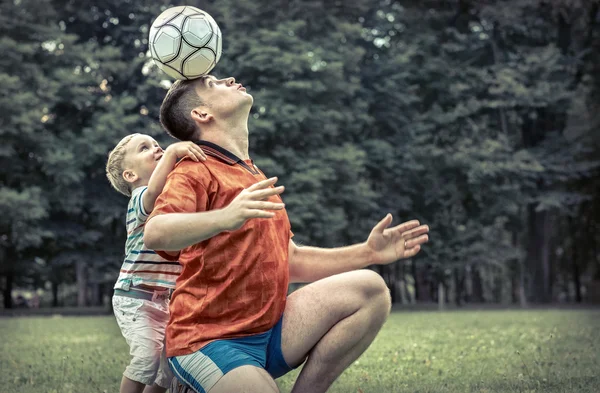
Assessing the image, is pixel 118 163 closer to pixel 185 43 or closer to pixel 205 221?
pixel 185 43

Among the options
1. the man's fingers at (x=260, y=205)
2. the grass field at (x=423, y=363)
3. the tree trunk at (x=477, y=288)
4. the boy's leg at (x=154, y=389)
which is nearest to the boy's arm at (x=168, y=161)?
the man's fingers at (x=260, y=205)

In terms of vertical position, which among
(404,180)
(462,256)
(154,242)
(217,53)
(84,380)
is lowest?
(462,256)

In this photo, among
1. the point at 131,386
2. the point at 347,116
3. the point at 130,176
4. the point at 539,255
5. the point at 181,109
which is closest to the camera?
the point at 181,109

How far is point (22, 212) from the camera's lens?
81.7ft

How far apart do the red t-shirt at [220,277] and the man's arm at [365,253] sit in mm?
532

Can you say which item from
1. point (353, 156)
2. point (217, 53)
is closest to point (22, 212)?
point (353, 156)

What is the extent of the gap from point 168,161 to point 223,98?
0.41m

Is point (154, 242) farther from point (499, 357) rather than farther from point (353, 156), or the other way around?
point (353, 156)

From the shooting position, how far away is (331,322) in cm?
403

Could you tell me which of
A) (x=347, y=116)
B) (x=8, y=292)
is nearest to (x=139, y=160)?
(x=347, y=116)

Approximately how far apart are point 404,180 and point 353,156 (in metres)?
4.88

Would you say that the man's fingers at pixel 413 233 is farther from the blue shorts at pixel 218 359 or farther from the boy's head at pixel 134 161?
the boy's head at pixel 134 161

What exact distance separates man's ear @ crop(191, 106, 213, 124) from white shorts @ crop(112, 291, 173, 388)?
1590 millimetres

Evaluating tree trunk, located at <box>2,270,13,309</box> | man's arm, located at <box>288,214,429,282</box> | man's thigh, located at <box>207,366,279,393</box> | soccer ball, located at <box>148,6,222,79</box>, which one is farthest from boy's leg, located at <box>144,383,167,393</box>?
tree trunk, located at <box>2,270,13,309</box>
